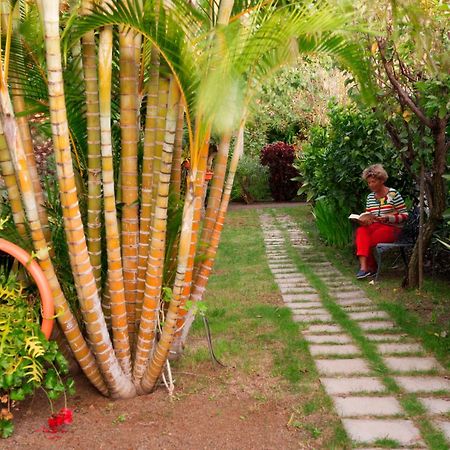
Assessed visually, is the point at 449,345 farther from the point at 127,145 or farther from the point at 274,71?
the point at 127,145

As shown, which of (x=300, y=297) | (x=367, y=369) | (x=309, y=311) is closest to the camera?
(x=367, y=369)

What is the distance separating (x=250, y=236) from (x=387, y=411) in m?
6.89

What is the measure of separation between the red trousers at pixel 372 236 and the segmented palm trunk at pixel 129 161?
12.4ft

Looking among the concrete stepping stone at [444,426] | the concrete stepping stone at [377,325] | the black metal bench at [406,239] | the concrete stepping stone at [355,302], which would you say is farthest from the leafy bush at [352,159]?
the concrete stepping stone at [444,426]

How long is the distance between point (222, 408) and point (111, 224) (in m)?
1.20

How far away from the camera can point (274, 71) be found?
10.3 feet

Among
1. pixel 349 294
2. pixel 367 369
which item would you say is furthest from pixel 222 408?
pixel 349 294

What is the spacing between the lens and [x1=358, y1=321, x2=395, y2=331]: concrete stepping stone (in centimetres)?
479

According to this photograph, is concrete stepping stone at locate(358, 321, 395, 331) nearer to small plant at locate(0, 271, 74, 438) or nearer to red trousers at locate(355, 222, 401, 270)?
red trousers at locate(355, 222, 401, 270)

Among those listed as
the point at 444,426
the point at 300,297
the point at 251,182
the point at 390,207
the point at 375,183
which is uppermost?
the point at 375,183

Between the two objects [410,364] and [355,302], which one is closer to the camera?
[410,364]

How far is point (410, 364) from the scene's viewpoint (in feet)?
13.1

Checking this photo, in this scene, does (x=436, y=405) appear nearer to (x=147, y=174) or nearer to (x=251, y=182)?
(x=147, y=174)

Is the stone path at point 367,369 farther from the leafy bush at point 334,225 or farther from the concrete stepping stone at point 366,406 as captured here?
the leafy bush at point 334,225
